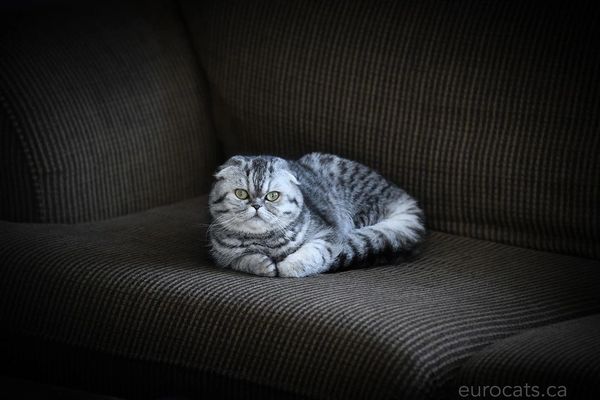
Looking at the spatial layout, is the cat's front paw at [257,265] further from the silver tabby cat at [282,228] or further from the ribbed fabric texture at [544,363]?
the ribbed fabric texture at [544,363]

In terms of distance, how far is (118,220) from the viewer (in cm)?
224

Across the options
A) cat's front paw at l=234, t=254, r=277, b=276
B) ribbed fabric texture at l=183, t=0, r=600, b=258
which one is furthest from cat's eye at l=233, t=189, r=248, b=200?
ribbed fabric texture at l=183, t=0, r=600, b=258

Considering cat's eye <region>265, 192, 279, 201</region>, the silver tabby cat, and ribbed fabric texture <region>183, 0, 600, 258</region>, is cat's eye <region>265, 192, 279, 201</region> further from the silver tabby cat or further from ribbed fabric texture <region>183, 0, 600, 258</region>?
ribbed fabric texture <region>183, 0, 600, 258</region>

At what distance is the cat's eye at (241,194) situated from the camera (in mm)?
1903

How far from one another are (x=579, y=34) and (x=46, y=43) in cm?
161

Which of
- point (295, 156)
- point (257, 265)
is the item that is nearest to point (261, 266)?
point (257, 265)

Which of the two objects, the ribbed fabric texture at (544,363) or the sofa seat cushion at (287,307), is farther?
the sofa seat cushion at (287,307)

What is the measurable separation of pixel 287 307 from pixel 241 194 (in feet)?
1.40

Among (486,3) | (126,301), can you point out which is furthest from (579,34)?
(126,301)

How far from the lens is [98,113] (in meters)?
2.27

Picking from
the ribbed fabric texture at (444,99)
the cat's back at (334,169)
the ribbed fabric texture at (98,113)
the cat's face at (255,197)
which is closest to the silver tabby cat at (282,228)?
the cat's face at (255,197)

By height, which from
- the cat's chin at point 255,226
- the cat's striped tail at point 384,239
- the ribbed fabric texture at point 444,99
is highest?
the ribbed fabric texture at point 444,99

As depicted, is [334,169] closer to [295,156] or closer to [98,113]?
[295,156]

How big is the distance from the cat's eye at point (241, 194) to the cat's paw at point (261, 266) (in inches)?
6.2
